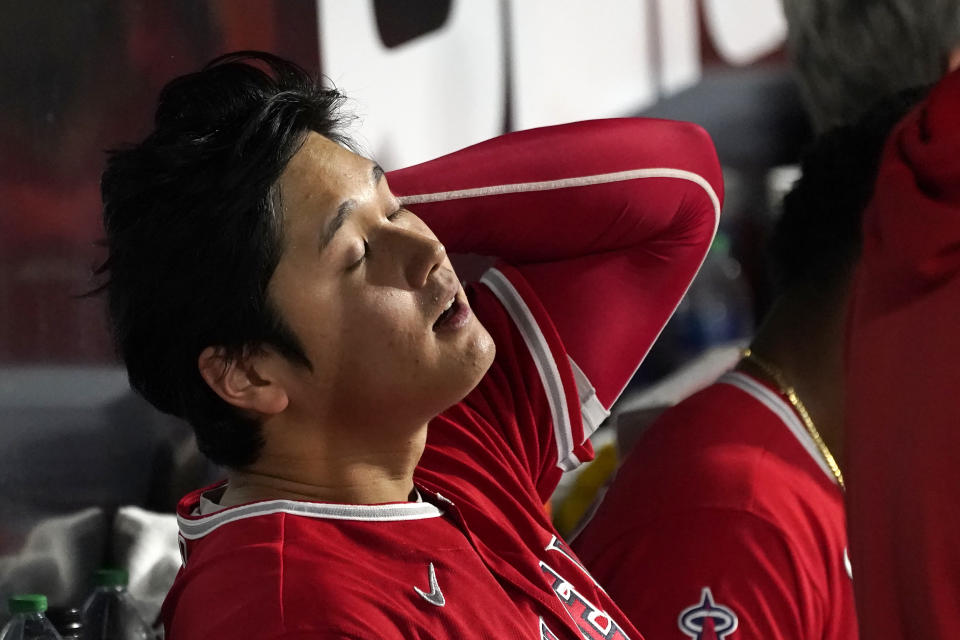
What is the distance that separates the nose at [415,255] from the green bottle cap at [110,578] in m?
0.50

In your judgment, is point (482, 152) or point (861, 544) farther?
point (482, 152)

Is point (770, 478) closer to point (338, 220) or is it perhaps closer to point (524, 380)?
point (524, 380)

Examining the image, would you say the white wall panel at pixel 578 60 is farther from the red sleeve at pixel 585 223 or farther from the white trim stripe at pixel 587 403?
the white trim stripe at pixel 587 403

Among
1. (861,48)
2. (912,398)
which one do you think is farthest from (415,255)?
(861,48)

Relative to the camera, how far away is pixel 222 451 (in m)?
1.07

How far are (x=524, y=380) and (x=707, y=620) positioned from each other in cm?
29

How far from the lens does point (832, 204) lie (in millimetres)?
1503

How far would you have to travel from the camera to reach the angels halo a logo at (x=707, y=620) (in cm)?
123

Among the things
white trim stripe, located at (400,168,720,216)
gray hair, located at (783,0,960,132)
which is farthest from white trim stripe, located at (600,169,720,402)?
gray hair, located at (783,0,960,132)

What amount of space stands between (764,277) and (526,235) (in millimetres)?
1638

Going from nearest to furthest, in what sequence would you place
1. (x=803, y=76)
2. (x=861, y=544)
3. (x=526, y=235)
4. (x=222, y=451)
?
(x=861, y=544), (x=222, y=451), (x=526, y=235), (x=803, y=76)

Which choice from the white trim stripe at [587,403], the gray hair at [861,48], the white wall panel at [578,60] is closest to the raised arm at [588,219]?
the white trim stripe at [587,403]

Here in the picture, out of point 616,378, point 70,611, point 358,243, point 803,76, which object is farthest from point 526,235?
point 803,76

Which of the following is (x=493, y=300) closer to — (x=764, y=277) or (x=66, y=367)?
(x=66, y=367)
